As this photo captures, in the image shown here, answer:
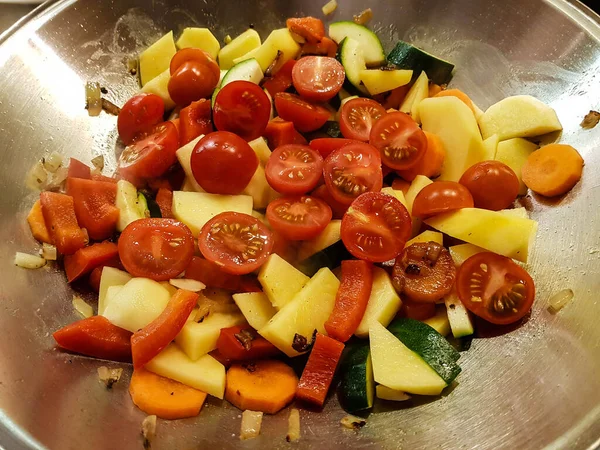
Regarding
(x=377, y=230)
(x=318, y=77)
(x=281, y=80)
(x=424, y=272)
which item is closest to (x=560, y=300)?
(x=424, y=272)

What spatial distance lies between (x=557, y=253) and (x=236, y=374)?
4.38ft

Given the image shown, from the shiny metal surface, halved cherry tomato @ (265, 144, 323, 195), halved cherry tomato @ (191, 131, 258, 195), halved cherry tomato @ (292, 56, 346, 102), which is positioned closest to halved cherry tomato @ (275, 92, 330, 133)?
halved cherry tomato @ (292, 56, 346, 102)

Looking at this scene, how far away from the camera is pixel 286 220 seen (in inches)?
80.6

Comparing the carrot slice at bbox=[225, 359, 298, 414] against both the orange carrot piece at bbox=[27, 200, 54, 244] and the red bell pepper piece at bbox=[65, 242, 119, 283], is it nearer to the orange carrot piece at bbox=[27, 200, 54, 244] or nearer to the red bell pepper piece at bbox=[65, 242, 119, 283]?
the red bell pepper piece at bbox=[65, 242, 119, 283]

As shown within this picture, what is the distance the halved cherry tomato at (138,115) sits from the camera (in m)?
2.47

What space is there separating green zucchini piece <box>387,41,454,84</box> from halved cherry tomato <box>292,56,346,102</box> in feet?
0.93

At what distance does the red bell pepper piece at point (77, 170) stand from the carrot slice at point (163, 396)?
3.07 ft

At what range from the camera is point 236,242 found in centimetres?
198

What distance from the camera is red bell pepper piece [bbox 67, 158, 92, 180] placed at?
7.46 ft

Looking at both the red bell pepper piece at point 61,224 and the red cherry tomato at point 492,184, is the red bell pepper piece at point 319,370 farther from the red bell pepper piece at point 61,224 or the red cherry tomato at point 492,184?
the red bell pepper piece at point 61,224

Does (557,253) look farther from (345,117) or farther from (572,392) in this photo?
(345,117)

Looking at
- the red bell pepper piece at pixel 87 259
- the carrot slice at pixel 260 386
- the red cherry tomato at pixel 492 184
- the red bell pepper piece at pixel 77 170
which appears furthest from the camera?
the red bell pepper piece at pixel 77 170

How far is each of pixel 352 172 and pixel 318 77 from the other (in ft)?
2.06

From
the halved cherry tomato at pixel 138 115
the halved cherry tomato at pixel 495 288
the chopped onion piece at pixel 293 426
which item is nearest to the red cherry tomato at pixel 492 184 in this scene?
the halved cherry tomato at pixel 495 288
